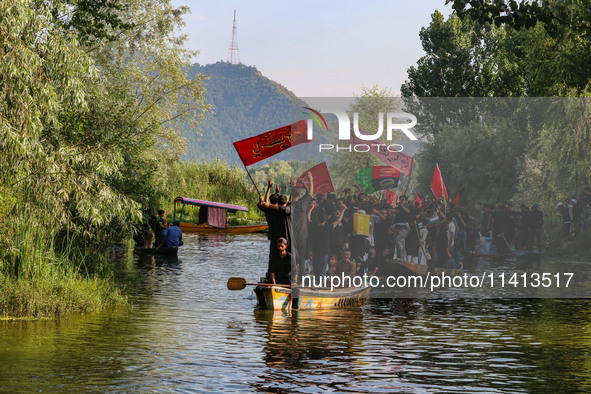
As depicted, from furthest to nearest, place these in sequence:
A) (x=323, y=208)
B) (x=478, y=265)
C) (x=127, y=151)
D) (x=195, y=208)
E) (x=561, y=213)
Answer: (x=195, y=208), (x=561, y=213), (x=478, y=265), (x=127, y=151), (x=323, y=208)

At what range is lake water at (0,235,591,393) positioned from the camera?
10.3m

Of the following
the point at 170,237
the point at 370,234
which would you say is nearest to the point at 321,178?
the point at 370,234

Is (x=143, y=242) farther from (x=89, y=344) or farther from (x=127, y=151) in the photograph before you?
(x=89, y=344)

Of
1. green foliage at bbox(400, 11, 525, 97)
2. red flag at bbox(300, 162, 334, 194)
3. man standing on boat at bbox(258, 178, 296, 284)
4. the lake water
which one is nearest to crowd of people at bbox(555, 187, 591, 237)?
the lake water

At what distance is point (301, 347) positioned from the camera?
1299cm

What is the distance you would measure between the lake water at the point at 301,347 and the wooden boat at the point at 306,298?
0.25m

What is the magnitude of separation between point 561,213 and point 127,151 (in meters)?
15.2

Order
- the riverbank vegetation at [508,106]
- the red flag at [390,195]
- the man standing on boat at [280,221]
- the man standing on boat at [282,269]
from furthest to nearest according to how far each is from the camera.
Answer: the riverbank vegetation at [508,106] → the red flag at [390,195] → the man standing on boat at [282,269] → the man standing on boat at [280,221]

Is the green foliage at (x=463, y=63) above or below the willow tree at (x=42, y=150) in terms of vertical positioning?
above

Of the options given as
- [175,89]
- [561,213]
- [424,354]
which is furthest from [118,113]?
[175,89]

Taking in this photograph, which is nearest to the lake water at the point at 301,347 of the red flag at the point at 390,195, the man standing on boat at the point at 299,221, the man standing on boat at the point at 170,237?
the man standing on boat at the point at 299,221

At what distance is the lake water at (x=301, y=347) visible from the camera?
1029 centimetres

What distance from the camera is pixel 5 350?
38.4ft

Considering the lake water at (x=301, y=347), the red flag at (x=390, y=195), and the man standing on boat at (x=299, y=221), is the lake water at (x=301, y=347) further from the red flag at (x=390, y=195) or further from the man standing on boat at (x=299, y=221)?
the red flag at (x=390, y=195)
